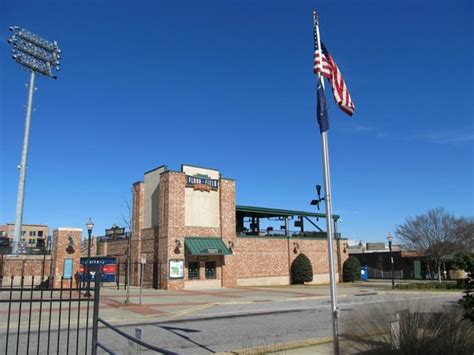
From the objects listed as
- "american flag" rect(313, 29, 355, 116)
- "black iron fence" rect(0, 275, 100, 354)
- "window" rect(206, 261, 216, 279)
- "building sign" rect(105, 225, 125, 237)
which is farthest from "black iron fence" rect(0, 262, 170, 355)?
"building sign" rect(105, 225, 125, 237)

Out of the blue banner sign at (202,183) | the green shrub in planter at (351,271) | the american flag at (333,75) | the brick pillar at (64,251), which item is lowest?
the green shrub in planter at (351,271)

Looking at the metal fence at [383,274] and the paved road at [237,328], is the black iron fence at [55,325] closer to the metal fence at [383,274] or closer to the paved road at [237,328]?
the paved road at [237,328]

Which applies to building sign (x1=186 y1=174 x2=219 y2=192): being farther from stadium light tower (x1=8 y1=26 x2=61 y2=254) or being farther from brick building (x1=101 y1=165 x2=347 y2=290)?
stadium light tower (x1=8 y1=26 x2=61 y2=254)

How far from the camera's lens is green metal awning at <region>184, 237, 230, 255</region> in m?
34.6

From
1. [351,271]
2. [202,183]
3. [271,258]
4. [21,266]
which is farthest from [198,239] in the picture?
[351,271]

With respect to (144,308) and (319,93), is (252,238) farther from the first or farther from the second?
(319,93)

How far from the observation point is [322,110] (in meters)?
10.3

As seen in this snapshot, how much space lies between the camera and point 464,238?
5053 cm

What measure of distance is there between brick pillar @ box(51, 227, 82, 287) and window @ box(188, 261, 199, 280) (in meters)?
8.43

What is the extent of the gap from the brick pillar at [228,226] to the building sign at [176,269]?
13.8 ft

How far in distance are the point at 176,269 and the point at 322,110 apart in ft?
86.1

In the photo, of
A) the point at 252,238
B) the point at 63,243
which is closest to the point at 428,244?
the point at 252,238

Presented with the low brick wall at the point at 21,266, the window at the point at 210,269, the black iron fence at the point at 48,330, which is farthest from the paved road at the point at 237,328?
the low brick wall at the point at 21,266

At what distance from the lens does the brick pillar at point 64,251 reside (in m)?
30.4
